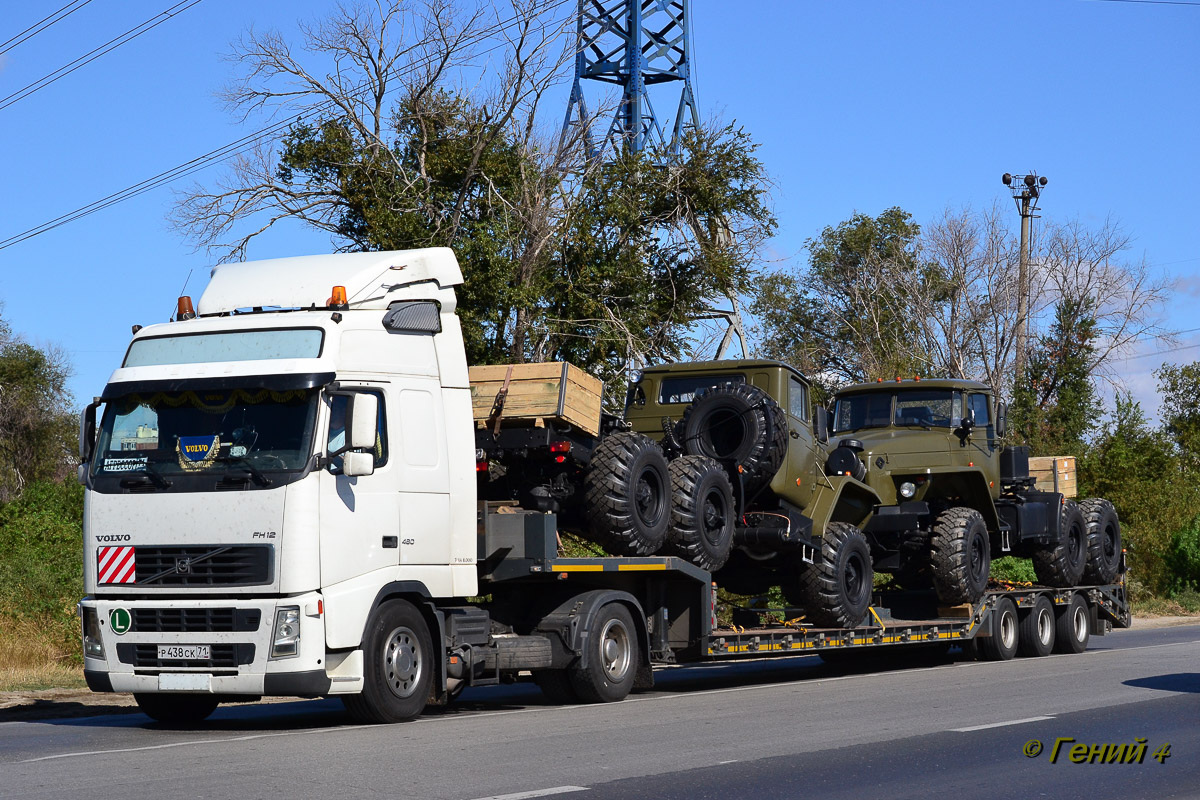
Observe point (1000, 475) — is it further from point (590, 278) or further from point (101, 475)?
point (101, 475)

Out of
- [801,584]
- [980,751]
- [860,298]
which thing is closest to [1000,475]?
[801,584]

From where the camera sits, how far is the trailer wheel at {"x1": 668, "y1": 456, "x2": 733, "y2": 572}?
13664 mm

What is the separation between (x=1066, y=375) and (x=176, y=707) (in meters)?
40.4

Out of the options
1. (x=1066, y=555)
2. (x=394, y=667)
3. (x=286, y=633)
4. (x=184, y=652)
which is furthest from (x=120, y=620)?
(x=1066, y=555)

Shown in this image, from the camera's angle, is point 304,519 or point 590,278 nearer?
point 304,519

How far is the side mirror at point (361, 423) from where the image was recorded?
35.0 feet

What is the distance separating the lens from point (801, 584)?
15727 mm

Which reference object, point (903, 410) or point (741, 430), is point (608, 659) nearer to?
point (741, 430)

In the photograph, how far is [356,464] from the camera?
10492mm

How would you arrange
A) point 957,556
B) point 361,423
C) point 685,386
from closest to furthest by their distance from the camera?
point 361,423 → point 685,386 → point 957,556

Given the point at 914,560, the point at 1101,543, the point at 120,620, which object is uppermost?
the point at 1101,543

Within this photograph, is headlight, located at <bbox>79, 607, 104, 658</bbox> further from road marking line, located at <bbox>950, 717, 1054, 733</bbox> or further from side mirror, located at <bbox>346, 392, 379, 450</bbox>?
road marking line, located at <bbox>950, 717, 1054, 733</bbox>

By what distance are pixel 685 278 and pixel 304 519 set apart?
1651 centimetres

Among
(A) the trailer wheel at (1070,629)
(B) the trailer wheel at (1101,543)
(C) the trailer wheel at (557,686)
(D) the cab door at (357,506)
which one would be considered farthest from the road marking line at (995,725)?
(B) the trailer wheel at (1101,543)
